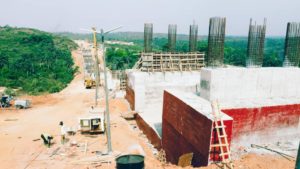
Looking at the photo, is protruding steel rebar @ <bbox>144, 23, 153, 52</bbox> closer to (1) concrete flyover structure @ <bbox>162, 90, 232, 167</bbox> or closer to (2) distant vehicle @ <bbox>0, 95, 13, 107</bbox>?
(1) concrete flyover structure @ <bbox>162, 90, 232, 167</bbox>

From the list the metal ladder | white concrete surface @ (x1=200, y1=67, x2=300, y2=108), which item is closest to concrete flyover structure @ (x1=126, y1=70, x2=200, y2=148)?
white concrete surface @ (x1=200, y1=67, x2=300, y2=108)

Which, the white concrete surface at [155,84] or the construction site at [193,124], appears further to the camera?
the white concrete surface at [155,84]

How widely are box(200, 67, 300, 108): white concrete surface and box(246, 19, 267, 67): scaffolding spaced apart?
740 mm

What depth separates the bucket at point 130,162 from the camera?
8.71m

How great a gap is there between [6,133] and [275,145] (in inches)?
688

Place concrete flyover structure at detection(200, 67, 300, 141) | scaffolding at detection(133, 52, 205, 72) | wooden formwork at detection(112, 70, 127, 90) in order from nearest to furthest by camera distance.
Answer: concrete flyover structure at detection(200, 67, 300, 141)
scaffolding at detection(133, 52, 205, 72)
wooden formwork at detection(112, 70, 127, 90)

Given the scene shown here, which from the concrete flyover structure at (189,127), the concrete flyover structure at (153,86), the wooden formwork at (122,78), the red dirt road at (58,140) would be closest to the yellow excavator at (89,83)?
the wooden formwork at (122,78)

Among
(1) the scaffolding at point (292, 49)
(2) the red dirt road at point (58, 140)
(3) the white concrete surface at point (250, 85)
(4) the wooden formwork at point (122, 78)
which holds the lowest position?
(2) the red dirt road at point (58, 140)

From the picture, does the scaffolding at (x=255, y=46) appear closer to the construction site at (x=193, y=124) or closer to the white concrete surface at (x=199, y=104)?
the construction site at (x=193, y=124)

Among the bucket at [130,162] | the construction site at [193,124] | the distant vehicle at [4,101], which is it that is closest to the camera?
the bucket at [130,162]

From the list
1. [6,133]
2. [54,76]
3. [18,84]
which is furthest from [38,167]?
[54,76]

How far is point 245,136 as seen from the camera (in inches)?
465

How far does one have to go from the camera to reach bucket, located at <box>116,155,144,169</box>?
343 inches

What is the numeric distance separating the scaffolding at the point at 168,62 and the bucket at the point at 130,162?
13677mm
